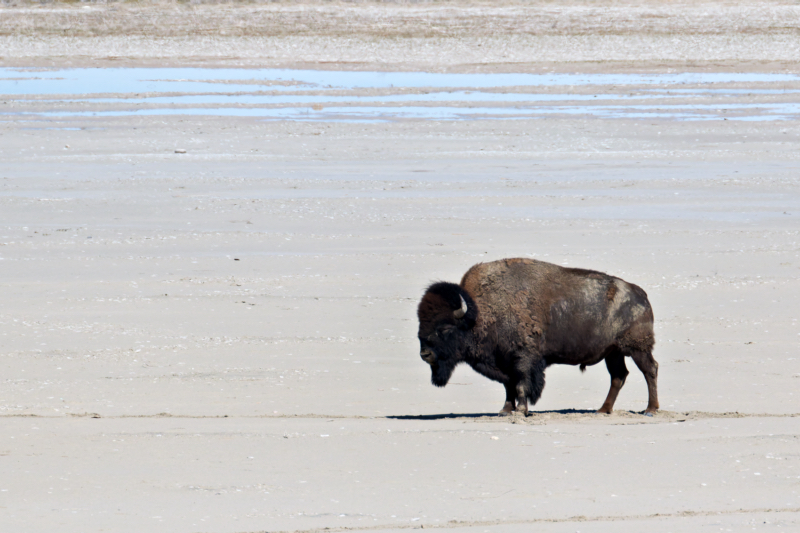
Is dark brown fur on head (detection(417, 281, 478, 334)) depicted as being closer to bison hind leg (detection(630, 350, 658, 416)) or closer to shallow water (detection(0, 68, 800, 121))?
bison hind leg (detection(630, 350, 658, 416))

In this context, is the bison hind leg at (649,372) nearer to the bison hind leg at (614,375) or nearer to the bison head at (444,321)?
the bison hind leg at (614,375)

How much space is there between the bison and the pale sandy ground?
12.7 inches

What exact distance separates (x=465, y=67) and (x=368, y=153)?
58.1ft

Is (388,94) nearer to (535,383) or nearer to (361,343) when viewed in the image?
(361,343)

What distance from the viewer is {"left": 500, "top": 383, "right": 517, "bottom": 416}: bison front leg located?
734 cm

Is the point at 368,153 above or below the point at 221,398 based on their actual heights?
above

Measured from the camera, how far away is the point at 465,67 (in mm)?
36531

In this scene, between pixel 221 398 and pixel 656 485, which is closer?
pixel 656 485

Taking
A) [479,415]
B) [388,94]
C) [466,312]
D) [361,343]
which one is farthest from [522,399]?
[388,94]

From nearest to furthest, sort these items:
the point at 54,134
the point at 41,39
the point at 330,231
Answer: the point at 330,231, the point at 54,134, the point at 41,39

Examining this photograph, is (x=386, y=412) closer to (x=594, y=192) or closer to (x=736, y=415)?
(x=736, y=415)

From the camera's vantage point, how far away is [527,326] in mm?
7242

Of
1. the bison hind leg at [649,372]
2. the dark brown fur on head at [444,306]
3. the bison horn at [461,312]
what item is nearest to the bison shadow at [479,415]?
the bison hind leg at [649,372]

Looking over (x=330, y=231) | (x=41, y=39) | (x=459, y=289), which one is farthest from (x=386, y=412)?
(x=41, y=39)
